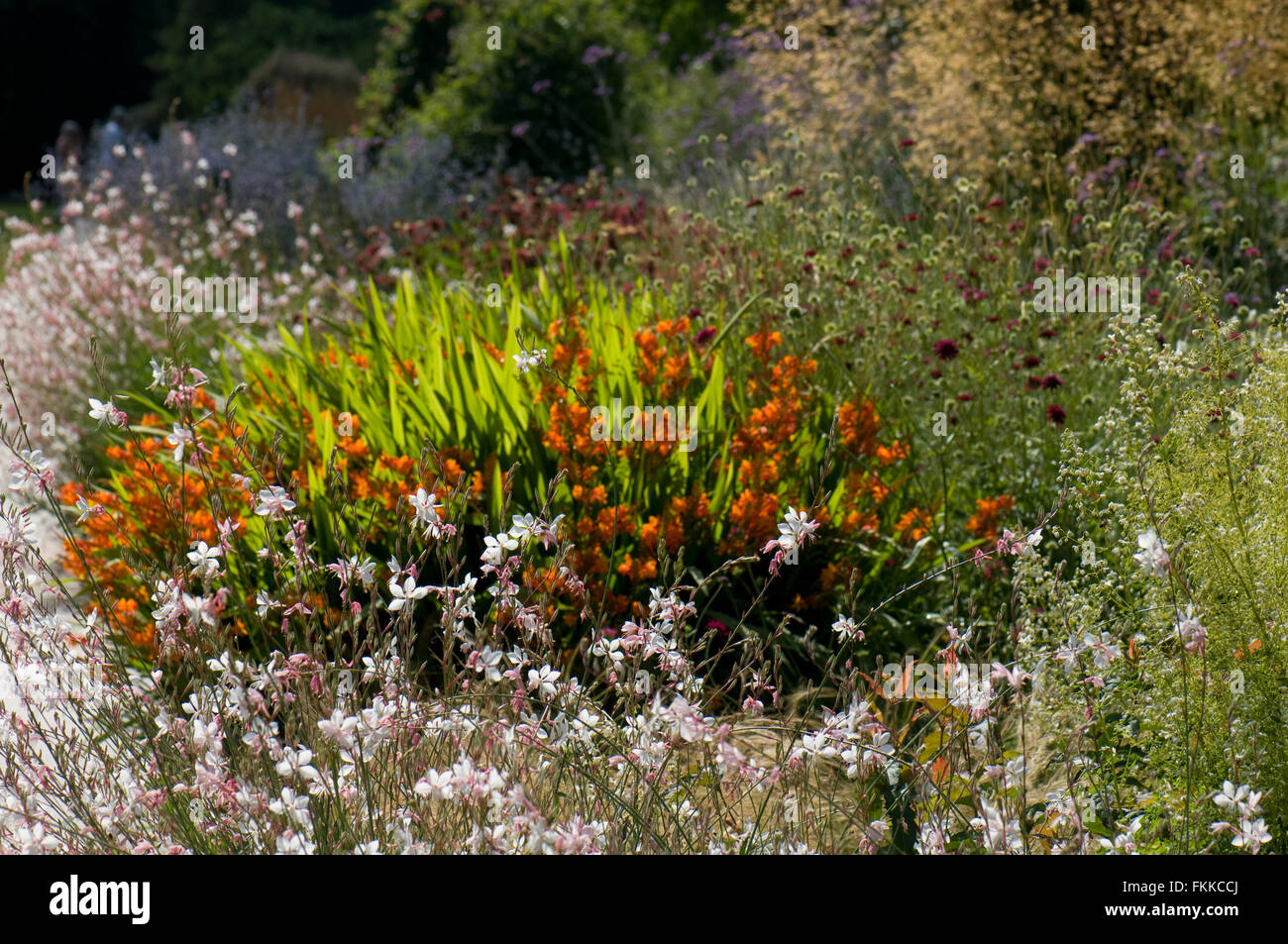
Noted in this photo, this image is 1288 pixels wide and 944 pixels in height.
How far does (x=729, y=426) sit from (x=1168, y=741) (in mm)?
1717

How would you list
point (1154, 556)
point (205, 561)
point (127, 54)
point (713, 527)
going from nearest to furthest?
point (1154, 556) < point (205, 561) < point (713, 527) < point (127, 54)

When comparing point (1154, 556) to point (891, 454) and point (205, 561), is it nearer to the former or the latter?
point (205, 561)

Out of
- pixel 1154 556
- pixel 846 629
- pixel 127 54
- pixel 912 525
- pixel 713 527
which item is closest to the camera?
pixel 1154 556

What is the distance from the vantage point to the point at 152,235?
305 inches

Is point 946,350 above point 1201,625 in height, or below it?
above

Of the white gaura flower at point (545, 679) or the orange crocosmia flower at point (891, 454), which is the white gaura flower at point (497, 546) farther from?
the orange crocosmia flower at point (891, 454)

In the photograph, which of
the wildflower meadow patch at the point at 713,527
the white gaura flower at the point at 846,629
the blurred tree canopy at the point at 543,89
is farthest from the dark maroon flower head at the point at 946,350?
the blurred tree canopy at the point at 543,89

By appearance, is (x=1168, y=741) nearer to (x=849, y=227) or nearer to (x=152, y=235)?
(x=849, y=227)

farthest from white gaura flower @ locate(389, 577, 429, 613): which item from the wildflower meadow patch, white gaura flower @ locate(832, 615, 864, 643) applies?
white gaura flower @ locate(832, 615, 864, 643)

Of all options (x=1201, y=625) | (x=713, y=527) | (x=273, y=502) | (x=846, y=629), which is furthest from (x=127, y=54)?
(x=1201, y=625)

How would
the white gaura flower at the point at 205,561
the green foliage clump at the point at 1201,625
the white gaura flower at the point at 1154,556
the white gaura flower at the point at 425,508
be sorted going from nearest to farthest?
the white gaura flower at the point at 1154,556
the white gaura flower at the point at 205,561
the white gaura flower at the point at 425,508
the green foliage clump at the point at 1201,625

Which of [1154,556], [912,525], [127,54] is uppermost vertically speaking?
[127,54]

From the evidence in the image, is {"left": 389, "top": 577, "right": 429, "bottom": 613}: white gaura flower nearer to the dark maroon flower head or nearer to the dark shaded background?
the dark maroon flower head

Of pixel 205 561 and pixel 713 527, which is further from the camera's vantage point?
pixel 713 527
